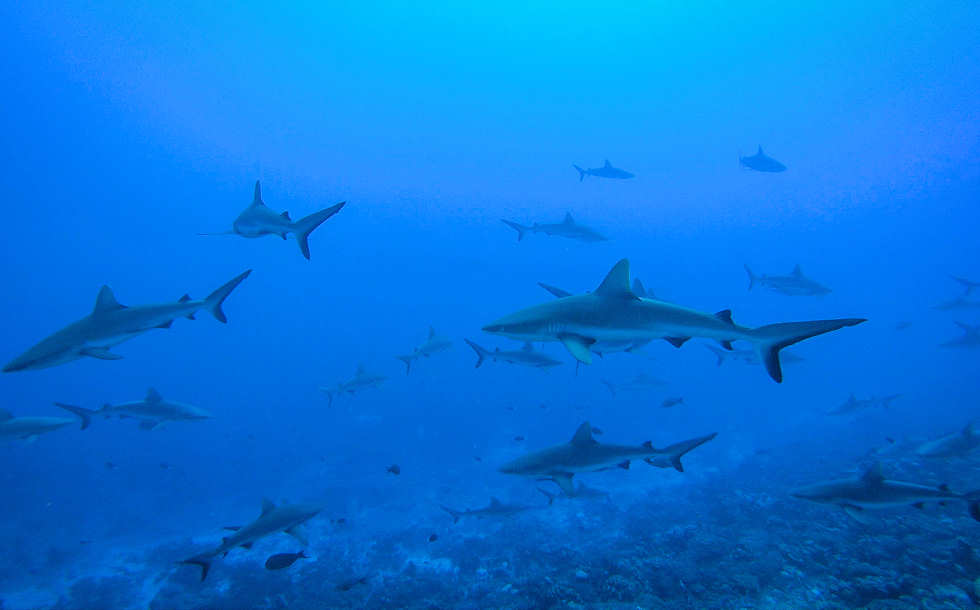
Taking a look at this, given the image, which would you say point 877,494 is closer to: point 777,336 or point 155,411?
point 777,336

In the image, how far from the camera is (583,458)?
7.36 m

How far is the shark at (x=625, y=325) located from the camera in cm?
422

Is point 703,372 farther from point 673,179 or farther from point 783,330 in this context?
point 673,179

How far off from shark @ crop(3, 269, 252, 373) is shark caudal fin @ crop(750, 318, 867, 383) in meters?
6.37

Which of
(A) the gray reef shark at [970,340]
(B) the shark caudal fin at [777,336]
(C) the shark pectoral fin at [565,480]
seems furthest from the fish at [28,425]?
(A) the gray reef shark at [970,340]

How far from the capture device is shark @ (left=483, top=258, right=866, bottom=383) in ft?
13.9

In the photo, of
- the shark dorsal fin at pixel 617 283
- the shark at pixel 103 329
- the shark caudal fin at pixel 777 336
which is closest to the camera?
the shark caudal fin at pixel 777 336

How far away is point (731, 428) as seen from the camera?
3847cm

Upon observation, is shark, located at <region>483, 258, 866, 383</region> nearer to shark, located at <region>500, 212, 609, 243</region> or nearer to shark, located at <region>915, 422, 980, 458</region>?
shark, located at <region>915, 422, 980, 458</region>

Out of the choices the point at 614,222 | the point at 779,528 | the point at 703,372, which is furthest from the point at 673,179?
the point at 779,528

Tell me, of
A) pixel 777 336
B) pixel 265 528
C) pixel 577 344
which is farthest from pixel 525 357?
pixel 777 336

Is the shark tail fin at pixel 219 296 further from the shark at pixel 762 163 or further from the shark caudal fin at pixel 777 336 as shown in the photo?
the shark at pixel 762 163

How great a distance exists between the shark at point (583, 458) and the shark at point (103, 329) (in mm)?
5834

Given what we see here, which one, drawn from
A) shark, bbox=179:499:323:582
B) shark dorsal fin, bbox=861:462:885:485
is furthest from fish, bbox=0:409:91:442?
shark dorsal fin, bbox=861:462:885:485
